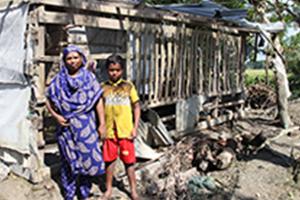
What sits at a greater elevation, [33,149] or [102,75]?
[102,75]

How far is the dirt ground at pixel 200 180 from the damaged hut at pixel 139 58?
0.41 metres

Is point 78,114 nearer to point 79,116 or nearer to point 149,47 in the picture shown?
point 79,116

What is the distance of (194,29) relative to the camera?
842 centimetres

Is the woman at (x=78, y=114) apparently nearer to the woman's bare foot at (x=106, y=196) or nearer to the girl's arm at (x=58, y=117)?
the girl's arm at (x=58, y=117)

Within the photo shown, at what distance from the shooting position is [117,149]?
183 inches

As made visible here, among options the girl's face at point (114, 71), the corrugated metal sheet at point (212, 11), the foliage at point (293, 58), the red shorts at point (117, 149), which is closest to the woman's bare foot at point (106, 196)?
the red shorts at point (117, 149)

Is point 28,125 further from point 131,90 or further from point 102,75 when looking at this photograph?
point 102,75

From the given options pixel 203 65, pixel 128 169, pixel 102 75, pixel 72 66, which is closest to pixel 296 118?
pixel 203 65

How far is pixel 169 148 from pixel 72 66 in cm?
307

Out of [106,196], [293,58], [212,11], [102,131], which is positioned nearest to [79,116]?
[102,131]

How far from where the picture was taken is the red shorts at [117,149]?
4.60 meters

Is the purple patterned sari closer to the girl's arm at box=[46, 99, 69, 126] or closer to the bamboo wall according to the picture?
the girl's arm at box=[46, 99, 69, 126]

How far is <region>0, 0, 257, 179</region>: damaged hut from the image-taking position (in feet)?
16.6

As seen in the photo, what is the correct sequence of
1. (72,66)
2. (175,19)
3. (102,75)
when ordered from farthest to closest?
(175,19)
(102,75)
(72,66)
